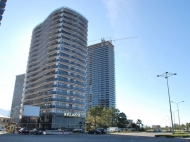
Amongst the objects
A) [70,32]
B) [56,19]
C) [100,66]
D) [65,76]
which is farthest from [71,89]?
[100,66]

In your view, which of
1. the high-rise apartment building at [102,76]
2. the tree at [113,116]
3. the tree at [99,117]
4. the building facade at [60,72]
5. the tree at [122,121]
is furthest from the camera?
the high-rise apartment building at [102,76]

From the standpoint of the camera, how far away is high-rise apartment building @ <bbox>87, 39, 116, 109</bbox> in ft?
623

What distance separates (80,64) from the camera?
312ft

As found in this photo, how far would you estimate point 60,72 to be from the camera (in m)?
86.0

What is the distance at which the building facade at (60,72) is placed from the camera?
83.1 meters

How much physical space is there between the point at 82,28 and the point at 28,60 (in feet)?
116

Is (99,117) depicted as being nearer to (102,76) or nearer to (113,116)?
(113,116)

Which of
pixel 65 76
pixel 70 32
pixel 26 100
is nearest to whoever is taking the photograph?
pixel 65 76

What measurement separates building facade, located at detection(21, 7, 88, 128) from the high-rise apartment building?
294 feet

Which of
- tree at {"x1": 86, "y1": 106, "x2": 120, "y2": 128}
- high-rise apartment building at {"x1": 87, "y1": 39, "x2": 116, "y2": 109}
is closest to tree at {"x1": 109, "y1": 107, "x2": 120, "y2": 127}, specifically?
tree at {"x1": 86, "y1": 106, "x2": 120, "y2": 128}

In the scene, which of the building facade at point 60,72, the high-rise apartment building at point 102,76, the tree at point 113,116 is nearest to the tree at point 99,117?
the tree at point 113,116

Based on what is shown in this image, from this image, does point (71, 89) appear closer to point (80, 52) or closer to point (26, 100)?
point (80, 52)

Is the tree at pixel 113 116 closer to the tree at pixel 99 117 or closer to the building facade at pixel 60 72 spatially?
the tree at pixel 99 117

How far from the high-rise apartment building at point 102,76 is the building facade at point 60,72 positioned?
89678mm
